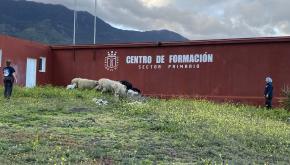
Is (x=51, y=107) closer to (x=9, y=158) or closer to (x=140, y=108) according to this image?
(x=140, y=108)

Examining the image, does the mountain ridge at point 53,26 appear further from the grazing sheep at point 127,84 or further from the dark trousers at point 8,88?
the dark trousers at point 8,88

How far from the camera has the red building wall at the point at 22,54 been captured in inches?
1000

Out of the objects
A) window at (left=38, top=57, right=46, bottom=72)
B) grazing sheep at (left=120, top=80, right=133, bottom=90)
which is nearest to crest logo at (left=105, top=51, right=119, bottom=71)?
grazing sheep at (left=120, top=80, right=133, bottom=90)

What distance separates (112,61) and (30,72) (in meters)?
4.42

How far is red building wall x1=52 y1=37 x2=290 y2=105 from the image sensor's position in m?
22.5

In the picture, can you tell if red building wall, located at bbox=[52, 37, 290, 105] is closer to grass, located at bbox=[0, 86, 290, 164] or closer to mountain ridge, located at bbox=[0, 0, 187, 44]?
grass, located at bbox=[0, 86, 290, 164]

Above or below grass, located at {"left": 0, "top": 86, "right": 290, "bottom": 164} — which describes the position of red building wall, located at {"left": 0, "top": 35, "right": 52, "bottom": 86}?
above

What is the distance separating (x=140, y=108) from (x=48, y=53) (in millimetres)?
14449

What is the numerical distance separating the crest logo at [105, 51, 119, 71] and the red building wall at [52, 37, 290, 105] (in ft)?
0.51

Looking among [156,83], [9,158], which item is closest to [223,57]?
[156,83]

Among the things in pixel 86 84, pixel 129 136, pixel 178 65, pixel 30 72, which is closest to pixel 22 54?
pixel 30 72

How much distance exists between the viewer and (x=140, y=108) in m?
15.7

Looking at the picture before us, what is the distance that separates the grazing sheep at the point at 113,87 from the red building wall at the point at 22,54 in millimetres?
5581

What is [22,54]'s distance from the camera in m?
26.7
